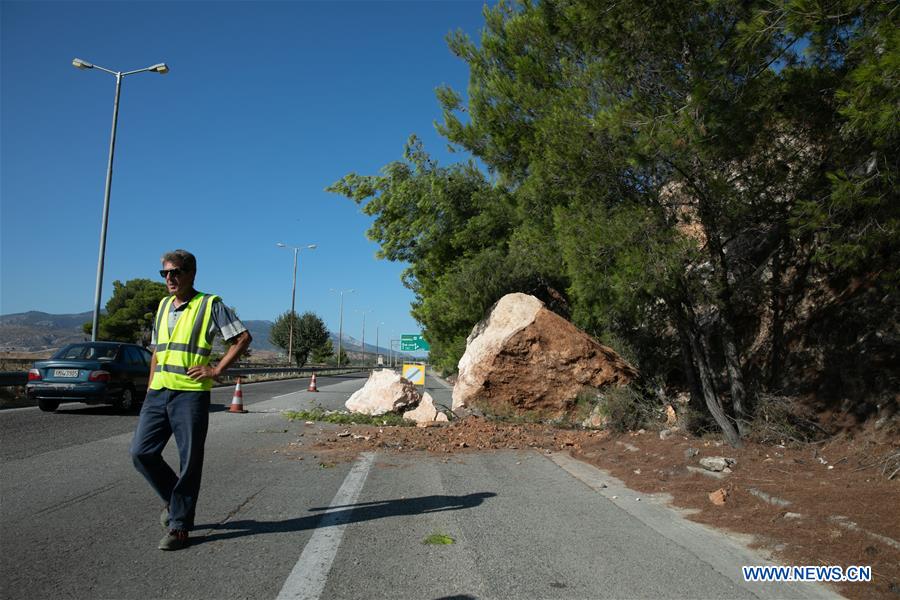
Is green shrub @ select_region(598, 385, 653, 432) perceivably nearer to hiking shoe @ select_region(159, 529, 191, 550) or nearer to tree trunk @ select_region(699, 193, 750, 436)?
tree trunk @ select_region(699, 193, 750, 436)

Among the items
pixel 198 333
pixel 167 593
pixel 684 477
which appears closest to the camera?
pixel 167 593

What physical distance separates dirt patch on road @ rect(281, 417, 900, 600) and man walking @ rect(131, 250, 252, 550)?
369cm

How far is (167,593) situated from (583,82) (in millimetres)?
8292

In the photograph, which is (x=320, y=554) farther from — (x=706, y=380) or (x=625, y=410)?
(x=625, y=410)

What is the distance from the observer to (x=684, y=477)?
724cm

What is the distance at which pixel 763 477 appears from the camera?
6902 millimetres

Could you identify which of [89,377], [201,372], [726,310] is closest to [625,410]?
[726,310]

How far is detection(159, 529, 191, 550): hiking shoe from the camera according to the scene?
171 inches

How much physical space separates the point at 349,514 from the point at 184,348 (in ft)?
6.90

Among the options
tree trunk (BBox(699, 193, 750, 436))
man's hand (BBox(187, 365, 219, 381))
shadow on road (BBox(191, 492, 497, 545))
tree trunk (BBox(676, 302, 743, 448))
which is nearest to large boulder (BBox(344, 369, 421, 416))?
tree trunk (BBox(676, 302, 743, 448))

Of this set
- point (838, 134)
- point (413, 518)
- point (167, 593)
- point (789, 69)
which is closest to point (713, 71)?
point (789, 69)

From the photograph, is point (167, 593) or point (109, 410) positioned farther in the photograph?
point (109, 410)

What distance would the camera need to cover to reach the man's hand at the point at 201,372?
14.9 ft

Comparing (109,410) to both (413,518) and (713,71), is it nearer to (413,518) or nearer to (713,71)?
(413,518)
